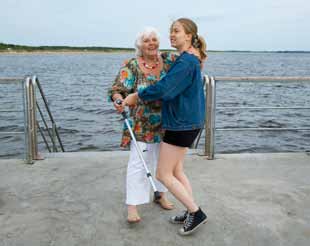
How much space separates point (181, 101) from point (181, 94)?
0.16 ft

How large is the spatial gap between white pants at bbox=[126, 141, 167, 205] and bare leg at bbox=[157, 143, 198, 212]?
23 cm

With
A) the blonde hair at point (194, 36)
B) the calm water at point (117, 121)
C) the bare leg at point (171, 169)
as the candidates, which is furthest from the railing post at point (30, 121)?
the blonde hair at point (194, 36)

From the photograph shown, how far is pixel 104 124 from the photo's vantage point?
13711 millimetres

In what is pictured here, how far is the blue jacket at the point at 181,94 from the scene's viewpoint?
3109 millimetres

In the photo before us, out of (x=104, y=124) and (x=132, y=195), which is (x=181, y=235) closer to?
(x=132, y=195)

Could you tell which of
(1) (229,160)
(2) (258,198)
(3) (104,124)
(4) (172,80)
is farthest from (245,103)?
(4) (172,80)

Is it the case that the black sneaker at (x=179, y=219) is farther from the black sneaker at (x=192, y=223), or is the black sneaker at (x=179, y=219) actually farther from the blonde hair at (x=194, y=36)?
the blonde hair at (x=194, y=36)

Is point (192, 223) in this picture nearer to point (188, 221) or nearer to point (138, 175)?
point (188, 221)

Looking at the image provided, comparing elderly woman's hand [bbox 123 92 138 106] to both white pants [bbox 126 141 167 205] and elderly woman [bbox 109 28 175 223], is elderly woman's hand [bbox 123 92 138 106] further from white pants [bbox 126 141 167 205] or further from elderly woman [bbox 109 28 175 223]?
white pants [bbox 126 141 167 205]

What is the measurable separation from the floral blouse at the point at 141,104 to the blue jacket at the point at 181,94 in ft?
0.79

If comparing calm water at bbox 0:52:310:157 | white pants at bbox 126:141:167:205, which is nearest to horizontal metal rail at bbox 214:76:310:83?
white pants at bbox 126:141:167:205

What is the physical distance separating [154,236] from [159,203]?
64cm

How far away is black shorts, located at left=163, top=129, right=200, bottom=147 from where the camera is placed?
3281mm

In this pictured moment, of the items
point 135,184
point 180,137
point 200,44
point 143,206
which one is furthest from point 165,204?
point 200,44
